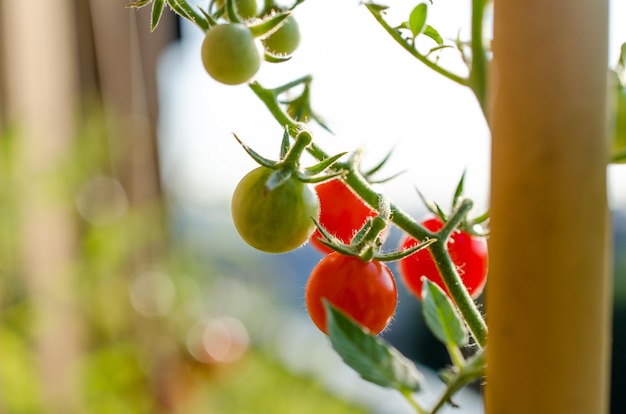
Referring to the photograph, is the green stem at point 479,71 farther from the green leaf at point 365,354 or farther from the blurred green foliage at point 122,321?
the blurred green foliage at point 122,321

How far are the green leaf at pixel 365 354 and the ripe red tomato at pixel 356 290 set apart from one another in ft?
0.36

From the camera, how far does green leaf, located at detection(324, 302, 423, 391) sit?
25 centimetres

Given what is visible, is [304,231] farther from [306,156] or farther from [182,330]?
[182,330]

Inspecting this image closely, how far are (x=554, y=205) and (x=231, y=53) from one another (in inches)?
7.4

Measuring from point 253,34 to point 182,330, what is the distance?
1.87 metres

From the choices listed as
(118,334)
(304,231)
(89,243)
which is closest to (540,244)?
(304,231)

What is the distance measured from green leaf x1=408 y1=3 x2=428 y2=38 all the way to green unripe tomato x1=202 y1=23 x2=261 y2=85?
0.29ft

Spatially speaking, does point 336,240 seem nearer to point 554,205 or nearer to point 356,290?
point 356,290

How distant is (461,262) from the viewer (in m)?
0.42

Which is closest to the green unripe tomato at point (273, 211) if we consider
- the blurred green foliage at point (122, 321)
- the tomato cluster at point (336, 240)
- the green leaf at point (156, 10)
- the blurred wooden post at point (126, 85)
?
the tomato cluster at point (336, 240)

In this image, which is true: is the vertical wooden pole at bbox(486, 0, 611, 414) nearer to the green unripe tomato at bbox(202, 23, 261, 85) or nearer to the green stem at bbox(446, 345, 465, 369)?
Answer: the green stem at bbox(446, 345, 465, 369)

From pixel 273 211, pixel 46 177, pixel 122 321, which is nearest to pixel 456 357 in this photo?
pixel 273 211

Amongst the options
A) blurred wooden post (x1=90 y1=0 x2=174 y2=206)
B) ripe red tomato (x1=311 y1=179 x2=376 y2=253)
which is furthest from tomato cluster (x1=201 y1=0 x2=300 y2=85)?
blurred wooden post (x1=90 y1=0 x2=174 y2=206)

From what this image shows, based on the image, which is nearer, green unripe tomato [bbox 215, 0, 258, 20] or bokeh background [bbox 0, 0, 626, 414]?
green unripe tomato [bbox 215, 0, 258, 20]
